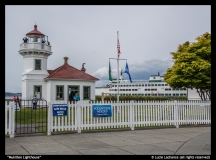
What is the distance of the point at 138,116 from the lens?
12.0 meters

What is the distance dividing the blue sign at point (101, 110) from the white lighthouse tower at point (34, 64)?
19536 mm

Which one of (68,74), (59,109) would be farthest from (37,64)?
(59,109)

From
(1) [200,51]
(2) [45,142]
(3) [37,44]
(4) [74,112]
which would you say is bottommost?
(2) [45,142]

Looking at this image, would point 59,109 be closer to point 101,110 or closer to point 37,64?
point 101,110

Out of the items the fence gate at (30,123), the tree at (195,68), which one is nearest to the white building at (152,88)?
the tree at (195,68)

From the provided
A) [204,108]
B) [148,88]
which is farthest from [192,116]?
[148,88]

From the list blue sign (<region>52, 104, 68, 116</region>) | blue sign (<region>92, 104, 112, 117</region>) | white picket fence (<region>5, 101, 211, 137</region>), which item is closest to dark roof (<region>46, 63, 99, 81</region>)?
white picket fence (<region>5, 101, 211, 137</region>)

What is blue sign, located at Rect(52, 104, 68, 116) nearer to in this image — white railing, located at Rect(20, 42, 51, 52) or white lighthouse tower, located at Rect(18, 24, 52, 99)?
white lighthouse tower, located at Rect(18, 24, 52, 99)

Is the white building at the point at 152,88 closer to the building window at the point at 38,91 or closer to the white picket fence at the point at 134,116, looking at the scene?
the building window at the point at 38,91

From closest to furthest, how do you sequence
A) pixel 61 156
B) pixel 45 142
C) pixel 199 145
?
pixel 61 156, pixel 199 145, pixel 45 142

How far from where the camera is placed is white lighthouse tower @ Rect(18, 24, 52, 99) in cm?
2954

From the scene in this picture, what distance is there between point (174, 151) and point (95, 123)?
15.7ft

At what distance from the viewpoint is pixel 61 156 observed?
6582 millimetres

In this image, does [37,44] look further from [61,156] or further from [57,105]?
[61,156]
